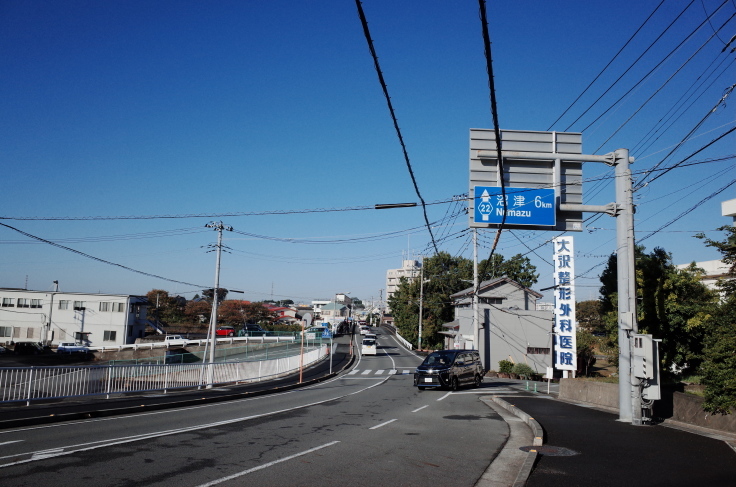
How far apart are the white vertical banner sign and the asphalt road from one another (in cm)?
2340

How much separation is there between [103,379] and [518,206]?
575 inches

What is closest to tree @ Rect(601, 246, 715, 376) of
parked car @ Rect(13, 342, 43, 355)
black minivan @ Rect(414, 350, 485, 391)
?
black minivan @ Rect(414, 350, 485, 391)

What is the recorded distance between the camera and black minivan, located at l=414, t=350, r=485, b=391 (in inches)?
925

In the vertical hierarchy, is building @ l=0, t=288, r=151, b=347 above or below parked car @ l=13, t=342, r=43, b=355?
above

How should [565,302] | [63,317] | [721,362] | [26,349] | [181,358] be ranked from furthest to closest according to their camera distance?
[63,317] < [26,349] < [181,358] < [565,302] < [721,362]

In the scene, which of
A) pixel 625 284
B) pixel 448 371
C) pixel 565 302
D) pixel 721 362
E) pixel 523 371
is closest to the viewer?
pixel 721 362

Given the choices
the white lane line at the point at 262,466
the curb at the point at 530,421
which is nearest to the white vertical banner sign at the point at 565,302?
the curb at the point at 530,421

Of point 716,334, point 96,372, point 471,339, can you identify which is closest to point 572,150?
point 716,334

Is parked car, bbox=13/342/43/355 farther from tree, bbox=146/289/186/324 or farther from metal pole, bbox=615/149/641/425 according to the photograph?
metal pole, bbox=615/149/641/425

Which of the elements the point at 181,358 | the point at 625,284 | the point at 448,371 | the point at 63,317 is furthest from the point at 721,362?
the point at 63,317

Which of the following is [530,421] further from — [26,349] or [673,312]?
[26,349]

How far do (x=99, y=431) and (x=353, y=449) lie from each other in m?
5.57

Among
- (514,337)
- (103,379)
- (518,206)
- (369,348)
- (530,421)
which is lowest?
(369,348)

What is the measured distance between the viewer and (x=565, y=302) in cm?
Answer: 3600
